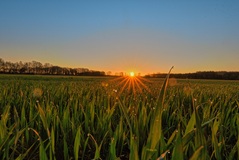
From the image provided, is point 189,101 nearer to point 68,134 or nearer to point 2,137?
point 68,134

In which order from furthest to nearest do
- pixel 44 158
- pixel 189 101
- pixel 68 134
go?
pixel 189 101
pixel 68 134
pixel 44 158

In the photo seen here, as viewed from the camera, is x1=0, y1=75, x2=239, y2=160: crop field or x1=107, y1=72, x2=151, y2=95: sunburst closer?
x1=0, y1=75, x2=239, y2=160: crop field

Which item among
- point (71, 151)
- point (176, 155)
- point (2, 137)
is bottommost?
point (71, 151)

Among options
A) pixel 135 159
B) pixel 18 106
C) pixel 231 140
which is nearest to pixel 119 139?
pixel 135 159

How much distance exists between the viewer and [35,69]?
109 m

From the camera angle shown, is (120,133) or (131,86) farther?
(131,86)

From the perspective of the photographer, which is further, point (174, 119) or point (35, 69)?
point (35, 69)

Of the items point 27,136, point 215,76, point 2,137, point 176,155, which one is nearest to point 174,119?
point 27,136

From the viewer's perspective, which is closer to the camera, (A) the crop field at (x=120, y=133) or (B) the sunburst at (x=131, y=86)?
(A) the crop field at (x=120, y=133)

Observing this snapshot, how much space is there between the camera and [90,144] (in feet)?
5.48

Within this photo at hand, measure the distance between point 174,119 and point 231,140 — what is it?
1.78 ft

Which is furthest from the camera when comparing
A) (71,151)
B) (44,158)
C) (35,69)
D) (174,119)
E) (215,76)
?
(35,69)

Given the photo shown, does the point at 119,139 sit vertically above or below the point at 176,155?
below

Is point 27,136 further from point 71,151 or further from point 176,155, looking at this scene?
point 176,155
